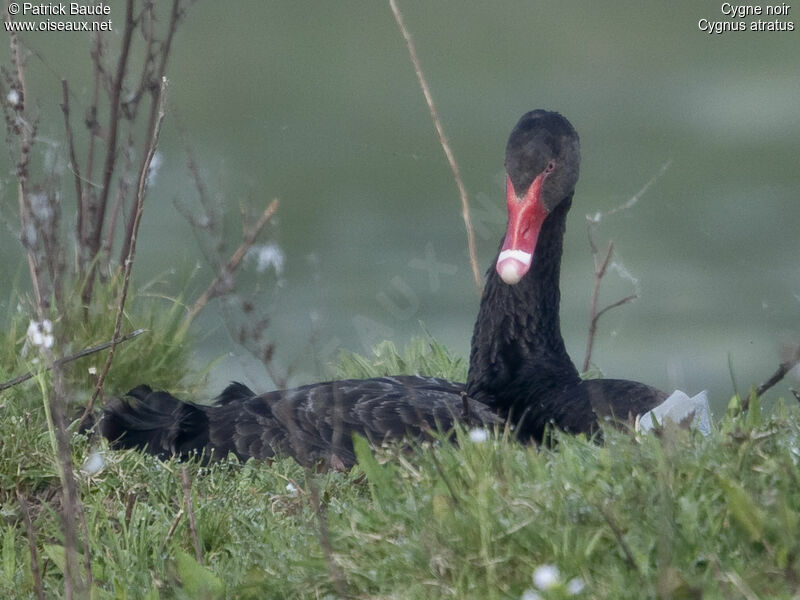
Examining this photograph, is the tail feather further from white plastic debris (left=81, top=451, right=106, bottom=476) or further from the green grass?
the green grass

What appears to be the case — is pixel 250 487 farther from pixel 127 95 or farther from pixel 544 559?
pixel 127 95

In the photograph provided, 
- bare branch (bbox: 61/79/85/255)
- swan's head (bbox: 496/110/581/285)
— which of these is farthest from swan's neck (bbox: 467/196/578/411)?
bare branch (bbox: 61/79/85/255)

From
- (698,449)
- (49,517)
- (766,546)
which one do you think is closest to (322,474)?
(49,517)

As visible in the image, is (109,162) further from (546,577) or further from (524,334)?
(546,577)

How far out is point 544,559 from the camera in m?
2.42

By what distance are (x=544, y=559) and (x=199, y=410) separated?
106 inches

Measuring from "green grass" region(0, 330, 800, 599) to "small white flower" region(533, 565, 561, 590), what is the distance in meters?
0.02

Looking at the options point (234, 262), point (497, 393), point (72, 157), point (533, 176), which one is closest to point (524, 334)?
point (497, 393)

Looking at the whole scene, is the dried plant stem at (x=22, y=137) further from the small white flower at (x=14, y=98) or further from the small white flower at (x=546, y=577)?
the small white flower at (x=546, y=577)

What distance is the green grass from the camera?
2.32 meters

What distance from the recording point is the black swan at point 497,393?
4.48 metres

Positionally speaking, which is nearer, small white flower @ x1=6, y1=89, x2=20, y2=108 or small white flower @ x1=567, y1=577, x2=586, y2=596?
small white flower @ x1=567, y1=577, x2=586, y2=596

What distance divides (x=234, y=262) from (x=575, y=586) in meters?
3.85

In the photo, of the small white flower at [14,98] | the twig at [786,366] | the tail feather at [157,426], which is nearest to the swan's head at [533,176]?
the twig at [786,366]
